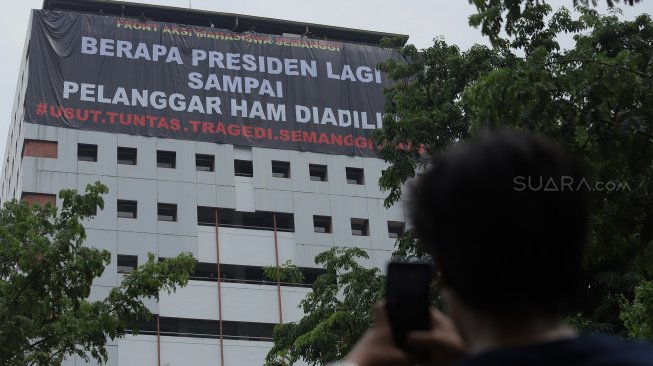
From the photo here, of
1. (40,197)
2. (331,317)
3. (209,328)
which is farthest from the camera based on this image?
(209,328)

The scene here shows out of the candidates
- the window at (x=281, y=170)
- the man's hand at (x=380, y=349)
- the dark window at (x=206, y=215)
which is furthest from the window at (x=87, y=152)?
the man's hand at (x=380, y=349)

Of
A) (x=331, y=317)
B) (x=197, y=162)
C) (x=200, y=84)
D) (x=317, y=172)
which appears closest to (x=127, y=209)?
(x=197, y=162)

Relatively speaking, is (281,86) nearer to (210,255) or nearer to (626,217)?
(210,255)

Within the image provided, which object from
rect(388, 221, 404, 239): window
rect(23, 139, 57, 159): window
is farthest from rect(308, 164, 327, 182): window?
rect(23, 139, 57, 159): window

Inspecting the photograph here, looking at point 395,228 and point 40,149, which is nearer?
point 40,149

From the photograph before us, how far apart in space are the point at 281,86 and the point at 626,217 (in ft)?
132

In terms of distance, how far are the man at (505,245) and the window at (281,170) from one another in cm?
4664

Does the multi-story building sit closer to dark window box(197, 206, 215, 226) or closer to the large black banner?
dark window box(197, 206, 215, 226)

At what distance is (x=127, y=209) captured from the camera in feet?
148

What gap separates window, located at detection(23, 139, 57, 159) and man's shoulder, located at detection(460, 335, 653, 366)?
44.1m

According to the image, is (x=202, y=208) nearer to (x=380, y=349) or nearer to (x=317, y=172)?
(x=317, y=172)

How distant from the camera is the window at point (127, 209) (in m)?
45.0

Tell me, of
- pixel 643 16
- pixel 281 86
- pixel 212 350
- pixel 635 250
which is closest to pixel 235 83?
pixel 281 86

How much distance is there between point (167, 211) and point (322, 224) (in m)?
6.82
